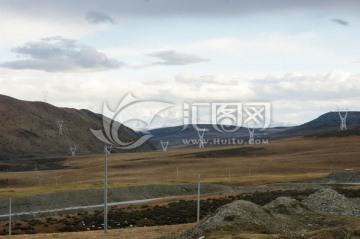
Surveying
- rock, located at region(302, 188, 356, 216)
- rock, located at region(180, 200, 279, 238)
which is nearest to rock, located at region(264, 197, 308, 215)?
rock, located at region(180, 200, 279, 238)

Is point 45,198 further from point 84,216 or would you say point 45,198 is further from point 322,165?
point 322,165

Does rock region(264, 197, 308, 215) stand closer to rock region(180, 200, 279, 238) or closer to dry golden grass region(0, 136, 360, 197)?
rock region(180, 200, 279, 238)

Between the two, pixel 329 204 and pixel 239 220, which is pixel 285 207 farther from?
pixel 329 204

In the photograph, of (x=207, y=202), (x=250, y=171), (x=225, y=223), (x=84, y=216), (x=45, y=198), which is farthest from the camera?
(x=250, y=171)

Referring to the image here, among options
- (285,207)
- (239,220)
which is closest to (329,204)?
(285,207)

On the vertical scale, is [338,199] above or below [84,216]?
above

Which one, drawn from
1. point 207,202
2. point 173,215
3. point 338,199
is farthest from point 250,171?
point 338,199

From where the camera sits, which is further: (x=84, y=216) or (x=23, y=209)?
(x=23, y=209)

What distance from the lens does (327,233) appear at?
32.4 m

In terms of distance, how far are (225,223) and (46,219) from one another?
1470 inches

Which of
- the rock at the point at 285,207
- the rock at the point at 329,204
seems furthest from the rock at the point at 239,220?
the rock at the point at 329,204

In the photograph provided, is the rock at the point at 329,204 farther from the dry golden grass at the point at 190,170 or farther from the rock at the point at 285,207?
the dry golden grass at the point at 190,170

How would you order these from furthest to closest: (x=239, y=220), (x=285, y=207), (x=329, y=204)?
(x=329, y=204)
(x=285, y=207)
(x=239, y=220)

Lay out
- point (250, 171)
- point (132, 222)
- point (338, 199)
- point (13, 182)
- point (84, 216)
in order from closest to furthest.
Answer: point (338, 199), point (132, 222), point (84, 216), point (13, 182), point (250, 171)
